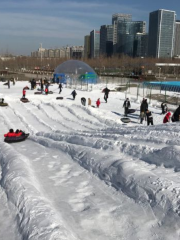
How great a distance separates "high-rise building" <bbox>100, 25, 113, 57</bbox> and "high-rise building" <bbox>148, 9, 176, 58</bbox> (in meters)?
28.6

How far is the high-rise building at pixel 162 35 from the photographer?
13855 centimetres

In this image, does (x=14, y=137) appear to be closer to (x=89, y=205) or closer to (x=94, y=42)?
(x=89, y=205)

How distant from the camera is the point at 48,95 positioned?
25016 millimetres

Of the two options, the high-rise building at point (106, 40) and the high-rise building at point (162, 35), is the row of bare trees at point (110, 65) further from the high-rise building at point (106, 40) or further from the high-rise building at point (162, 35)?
the high-rise building at point (106, 40)

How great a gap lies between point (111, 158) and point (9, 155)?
324 cm

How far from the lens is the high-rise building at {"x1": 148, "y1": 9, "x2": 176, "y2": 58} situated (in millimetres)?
138550

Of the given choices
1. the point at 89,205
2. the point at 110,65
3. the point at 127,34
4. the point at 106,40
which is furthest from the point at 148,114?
the point at 106,40

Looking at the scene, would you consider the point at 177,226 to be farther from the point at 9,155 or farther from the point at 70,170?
the point at 9,155

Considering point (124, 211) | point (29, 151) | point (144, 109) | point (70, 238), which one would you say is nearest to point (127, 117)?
point (144, 109)

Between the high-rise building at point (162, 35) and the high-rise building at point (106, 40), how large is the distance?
28639 millimetres

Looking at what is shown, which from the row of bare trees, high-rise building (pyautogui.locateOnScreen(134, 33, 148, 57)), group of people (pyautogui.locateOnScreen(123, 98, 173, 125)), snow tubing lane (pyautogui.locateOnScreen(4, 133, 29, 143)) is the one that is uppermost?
high-rise building (pyautogui.locateOnScreen(134, 33, 148, 57))

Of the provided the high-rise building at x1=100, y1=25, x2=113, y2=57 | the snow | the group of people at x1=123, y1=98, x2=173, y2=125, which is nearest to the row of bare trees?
the group of people at x1=123, y1=98, x2=173, y2=125

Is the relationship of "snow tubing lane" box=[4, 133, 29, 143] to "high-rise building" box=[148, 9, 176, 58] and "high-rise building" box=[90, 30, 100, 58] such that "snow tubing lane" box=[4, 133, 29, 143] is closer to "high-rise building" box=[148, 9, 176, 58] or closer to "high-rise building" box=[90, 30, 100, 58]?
"high-rise building" box=[148, 9, 176, 58]

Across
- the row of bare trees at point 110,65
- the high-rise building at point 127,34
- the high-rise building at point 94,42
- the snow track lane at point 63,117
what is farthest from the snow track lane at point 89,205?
the high-rise building at point 94,42
